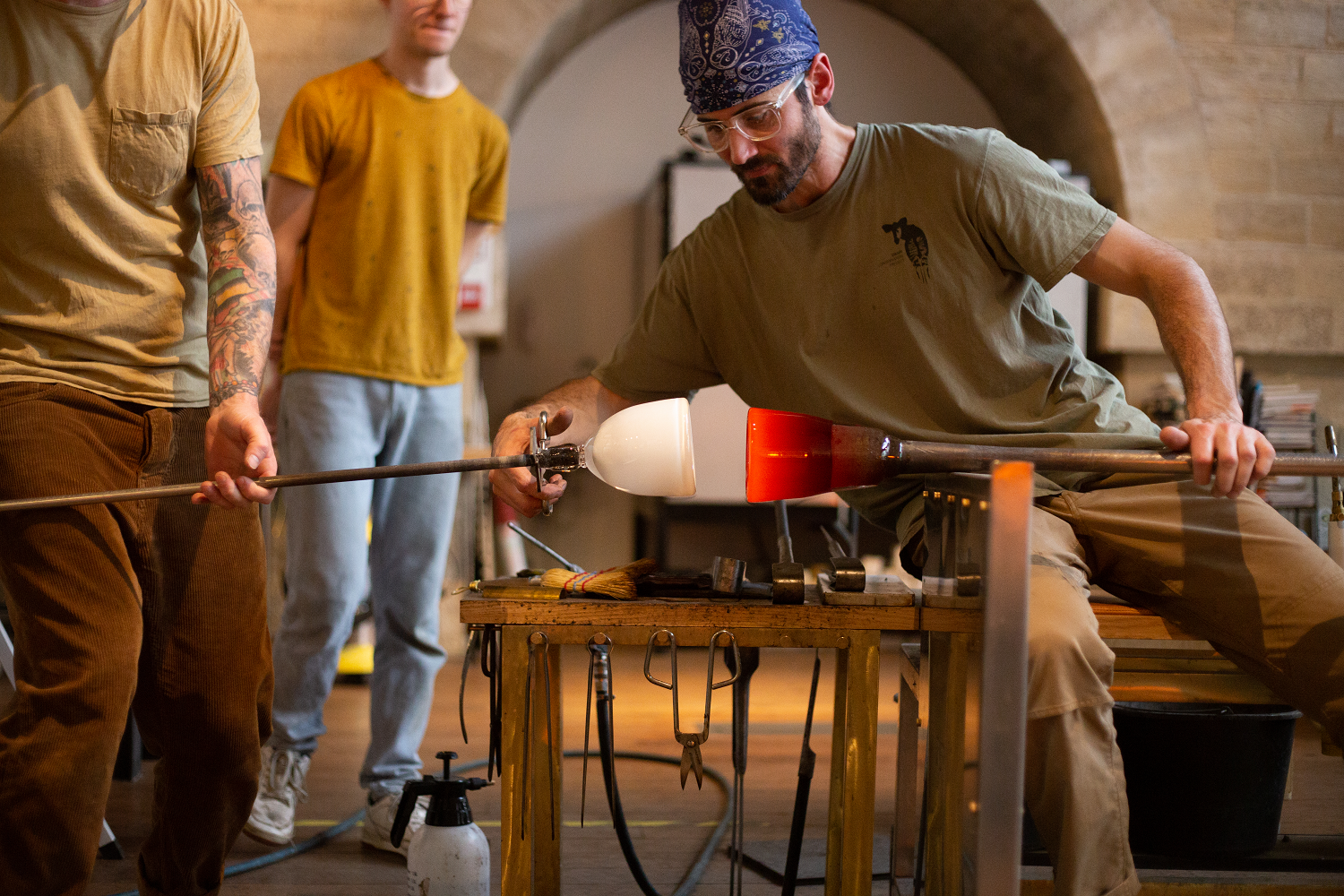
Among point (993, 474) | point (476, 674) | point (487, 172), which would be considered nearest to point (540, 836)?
point (993, 474)

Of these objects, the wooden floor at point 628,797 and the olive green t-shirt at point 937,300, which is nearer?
the olive green t-shirt at point 937,300

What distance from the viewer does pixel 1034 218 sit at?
1914 mm

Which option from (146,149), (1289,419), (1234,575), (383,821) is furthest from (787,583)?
(1289,419)

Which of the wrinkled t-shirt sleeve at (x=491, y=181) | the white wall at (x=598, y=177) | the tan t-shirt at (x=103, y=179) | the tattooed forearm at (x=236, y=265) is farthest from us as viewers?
the white wall at (x=598, y=177)

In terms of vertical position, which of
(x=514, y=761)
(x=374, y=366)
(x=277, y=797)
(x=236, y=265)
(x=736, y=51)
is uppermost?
(x=736, y=51)

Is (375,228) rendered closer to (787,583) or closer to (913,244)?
(913,244)

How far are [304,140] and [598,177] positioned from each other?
3.09 meters

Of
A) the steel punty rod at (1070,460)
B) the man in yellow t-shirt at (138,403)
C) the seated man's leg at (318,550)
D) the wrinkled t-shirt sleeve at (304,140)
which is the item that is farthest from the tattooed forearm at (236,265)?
the steel punty rod at (1070,460)

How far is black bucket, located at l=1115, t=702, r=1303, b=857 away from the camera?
6.82 ft

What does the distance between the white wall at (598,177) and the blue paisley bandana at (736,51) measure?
371cm

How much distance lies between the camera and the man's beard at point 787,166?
1.97m

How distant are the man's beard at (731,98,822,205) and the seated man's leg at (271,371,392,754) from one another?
1074mm

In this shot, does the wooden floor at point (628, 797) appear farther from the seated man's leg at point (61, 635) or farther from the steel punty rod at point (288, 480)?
the steel punty rod at point (288, 480)

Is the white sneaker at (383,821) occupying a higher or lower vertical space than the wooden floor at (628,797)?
higher
